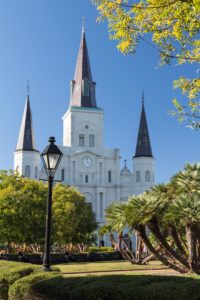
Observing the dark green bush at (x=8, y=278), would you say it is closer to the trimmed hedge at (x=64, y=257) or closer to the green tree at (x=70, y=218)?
the trimmed hedge at (x=64, y=257)

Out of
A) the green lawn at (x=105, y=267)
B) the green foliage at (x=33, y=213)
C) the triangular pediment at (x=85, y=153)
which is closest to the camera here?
the green lawn at (x=105, y=267)

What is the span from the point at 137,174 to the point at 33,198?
179 feet

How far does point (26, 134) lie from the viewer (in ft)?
284

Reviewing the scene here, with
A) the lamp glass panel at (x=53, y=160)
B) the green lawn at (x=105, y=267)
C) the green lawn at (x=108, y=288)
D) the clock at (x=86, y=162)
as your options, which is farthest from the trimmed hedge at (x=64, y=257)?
the clock at (x=86, y=162)

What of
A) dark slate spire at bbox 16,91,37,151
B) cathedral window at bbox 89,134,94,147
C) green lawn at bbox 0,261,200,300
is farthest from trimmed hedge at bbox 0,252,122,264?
cathedral window at bbox 89,134,94,147

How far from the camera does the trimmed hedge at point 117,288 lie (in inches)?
228

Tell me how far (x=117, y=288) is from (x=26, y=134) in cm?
8163

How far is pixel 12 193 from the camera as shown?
122 feet

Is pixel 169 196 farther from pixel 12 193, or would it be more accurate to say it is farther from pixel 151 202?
pixel 12 193

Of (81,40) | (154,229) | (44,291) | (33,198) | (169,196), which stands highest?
(81,40)

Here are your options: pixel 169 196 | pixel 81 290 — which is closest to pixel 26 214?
pixel 169 196

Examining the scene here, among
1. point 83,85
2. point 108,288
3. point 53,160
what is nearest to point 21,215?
point 53,160

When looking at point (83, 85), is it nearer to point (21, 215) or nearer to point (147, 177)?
point (147, 177)

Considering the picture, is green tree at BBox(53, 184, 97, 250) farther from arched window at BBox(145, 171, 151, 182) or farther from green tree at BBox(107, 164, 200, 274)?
arched window at BBox(145, 171, 151, 182)
